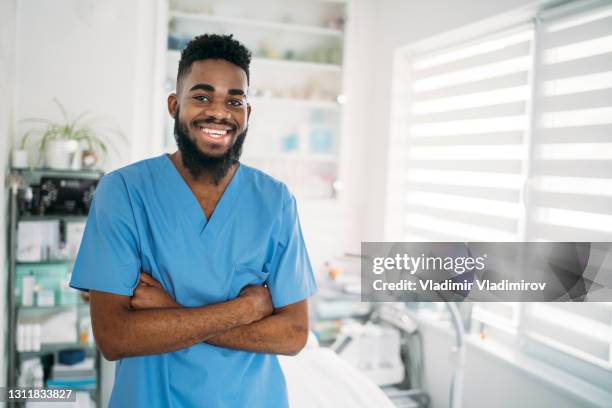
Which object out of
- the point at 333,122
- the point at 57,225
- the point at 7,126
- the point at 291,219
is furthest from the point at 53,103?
the point at 291,219

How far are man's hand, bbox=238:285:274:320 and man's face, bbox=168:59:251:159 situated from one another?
319mm

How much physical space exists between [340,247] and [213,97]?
240 cm

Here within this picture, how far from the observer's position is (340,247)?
3.48m

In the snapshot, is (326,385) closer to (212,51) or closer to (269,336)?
(269,336)

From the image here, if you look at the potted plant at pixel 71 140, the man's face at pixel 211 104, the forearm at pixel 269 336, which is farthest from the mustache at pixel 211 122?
the potted plant at pixel 71 140

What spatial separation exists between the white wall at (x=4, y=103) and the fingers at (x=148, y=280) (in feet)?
4.90

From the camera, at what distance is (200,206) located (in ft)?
3.96

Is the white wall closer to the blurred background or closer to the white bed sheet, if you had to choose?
the blurred background

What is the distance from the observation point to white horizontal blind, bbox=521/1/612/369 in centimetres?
191

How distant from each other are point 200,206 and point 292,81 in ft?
7.92

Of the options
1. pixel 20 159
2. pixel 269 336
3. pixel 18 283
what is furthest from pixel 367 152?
pixel 269 336

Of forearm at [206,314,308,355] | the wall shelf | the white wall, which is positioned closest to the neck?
forearm at [206,314,308,355]

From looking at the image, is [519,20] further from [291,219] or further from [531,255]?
[291,219]

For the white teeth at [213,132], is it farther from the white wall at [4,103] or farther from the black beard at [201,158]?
the white wall at [4,103]
